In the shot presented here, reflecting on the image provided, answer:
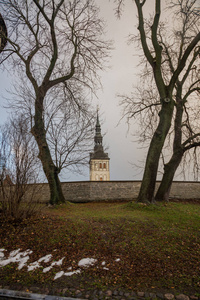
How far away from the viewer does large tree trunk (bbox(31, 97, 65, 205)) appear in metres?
8.73

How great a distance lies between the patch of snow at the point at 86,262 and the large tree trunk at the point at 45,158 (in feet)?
18.1

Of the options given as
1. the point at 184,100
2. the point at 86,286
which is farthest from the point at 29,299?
the point at 184,100

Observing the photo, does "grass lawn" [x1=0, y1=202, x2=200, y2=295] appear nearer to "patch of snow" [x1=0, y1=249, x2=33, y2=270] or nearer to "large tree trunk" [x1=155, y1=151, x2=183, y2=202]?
"patch of snow" [x1=0, y1=249, x2=33, y2=270]

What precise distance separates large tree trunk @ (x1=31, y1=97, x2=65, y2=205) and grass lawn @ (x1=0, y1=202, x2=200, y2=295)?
3.78 m

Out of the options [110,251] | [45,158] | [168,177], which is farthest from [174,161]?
[110,251]

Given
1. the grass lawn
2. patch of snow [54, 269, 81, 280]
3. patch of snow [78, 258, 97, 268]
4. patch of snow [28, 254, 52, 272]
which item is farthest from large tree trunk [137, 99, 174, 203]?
patch of snow [54, 269, 81, 280]

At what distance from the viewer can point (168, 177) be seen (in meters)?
10.1

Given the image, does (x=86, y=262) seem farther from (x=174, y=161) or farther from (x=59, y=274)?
(x=174, y=161)

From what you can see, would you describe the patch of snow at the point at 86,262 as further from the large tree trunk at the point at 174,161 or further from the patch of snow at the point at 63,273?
the large tree trunk at the point at 174,161

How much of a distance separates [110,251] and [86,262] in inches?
24.3

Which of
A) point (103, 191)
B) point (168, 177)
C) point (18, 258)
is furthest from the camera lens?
point (103, 191)

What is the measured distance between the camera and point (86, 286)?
2.95 metres

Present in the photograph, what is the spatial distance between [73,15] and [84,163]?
26.1 ft

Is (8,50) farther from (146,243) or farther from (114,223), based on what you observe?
(146,243)
